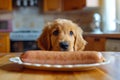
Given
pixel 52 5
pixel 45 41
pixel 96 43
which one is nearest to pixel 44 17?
pixel 52 5

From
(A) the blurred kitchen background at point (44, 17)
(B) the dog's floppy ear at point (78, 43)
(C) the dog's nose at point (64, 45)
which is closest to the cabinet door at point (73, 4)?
(A) the blurred kitchen background at point (44, 17)

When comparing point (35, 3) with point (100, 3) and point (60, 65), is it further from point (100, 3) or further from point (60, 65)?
point (60, 65)

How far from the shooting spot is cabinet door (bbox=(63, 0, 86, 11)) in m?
4.25

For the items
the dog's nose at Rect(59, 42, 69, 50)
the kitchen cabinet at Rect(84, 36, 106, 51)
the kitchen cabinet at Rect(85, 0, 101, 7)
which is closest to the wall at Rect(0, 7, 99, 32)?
the kitchen cabinet at Rect(85, 0, 101, 7)

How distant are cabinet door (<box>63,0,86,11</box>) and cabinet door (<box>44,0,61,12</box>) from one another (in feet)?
0.42

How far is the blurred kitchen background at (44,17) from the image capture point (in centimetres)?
396

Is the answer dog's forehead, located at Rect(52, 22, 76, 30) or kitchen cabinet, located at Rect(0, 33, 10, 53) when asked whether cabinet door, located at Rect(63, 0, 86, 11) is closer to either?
kitchen cabinet, located at Rect(0, 33, 10, 53)

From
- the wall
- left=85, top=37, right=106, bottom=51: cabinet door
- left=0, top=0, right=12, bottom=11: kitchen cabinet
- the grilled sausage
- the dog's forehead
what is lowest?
left=85, top=37, right=106, bottom=51: cabinet door

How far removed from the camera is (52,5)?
4.76 metres

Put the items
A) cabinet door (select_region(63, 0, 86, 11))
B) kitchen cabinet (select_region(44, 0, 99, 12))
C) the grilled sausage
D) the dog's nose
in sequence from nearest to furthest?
the grilled sausage < the dog's nose < cabinet door (select_region(63, 0, 86, 11)) < kitchen cabinet (select_region(44, 0, 99, 12))

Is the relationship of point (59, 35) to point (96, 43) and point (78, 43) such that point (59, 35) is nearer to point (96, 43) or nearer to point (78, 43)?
point (78, 43)

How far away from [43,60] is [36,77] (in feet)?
0.32

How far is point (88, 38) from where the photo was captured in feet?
12.0

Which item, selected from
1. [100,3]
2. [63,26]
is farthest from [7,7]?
[63,26]
